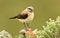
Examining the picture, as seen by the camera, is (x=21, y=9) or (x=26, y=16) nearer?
(x=26, y=16)

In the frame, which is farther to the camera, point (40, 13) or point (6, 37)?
point (40, 13)

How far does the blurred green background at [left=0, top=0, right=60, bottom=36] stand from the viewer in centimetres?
316

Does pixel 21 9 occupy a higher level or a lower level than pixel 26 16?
higher

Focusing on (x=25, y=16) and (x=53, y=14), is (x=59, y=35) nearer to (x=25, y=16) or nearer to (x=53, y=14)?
(x=25, y=16)

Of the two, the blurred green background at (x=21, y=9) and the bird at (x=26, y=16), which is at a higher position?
the blurred green background at (x=21, y=9)

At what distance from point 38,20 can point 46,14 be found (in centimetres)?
18

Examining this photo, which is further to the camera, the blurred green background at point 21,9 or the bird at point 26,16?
the blurred green background at point 21,9

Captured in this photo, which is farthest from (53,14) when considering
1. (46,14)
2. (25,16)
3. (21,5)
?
(25,16)

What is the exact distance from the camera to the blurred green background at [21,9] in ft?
10.4

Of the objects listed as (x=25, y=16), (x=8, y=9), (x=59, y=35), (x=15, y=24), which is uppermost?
(x=8, y=9)

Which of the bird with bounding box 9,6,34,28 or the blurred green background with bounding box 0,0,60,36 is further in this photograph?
the blurred green background with bounding box 0,0,60,36

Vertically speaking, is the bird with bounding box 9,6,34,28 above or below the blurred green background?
below

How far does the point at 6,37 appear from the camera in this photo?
1.25 metres

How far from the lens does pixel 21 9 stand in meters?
3.45
